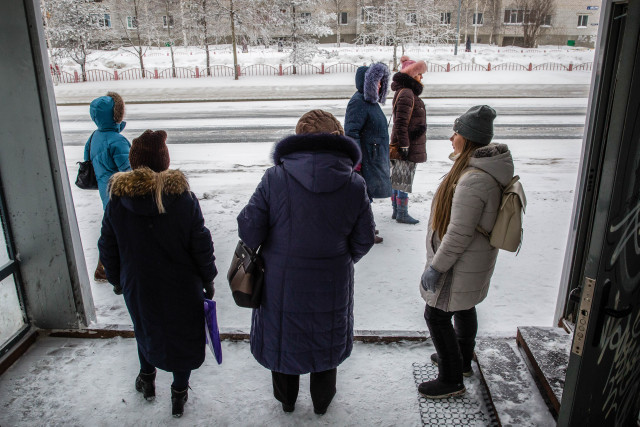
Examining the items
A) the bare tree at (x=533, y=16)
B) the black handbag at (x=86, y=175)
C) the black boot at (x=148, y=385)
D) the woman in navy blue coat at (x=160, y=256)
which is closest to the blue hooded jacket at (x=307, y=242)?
the woman in navy blue coat at (x=160, y=256)

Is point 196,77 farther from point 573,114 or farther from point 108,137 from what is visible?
point 108,137

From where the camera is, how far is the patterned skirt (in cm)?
577

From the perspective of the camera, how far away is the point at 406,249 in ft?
18.1

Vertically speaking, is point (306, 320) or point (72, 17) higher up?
point (72, 17)

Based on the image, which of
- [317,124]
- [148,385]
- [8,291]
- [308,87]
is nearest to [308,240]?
[317,124]

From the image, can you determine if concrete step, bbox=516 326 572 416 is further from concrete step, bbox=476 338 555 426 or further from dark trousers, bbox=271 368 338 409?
dark trousers, bbox=271 368 338 409

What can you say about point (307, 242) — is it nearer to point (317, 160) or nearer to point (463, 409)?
point (317, 160)

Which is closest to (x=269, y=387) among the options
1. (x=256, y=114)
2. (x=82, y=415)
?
(x=82, y=415)

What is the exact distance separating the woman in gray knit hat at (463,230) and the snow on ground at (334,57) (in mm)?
28293

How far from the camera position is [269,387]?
3.29 m

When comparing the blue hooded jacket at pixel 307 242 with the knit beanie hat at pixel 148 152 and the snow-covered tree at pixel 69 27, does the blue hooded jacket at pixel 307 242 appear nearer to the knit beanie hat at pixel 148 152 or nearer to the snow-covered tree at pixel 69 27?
the knit beanie hat at pixel 148 152

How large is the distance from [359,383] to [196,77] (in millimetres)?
25995

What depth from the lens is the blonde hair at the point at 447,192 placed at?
275 cm

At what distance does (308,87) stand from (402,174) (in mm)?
17346
